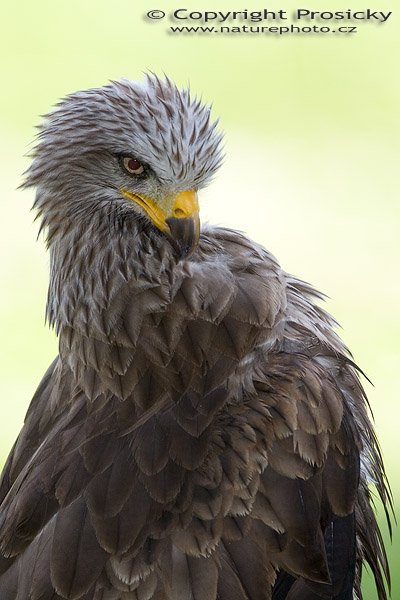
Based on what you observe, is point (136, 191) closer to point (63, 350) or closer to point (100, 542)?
point (63, 350)

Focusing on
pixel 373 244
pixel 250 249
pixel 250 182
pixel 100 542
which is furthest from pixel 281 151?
pixel 100 542

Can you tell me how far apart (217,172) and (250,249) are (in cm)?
32

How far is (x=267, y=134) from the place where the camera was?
12.3 metres

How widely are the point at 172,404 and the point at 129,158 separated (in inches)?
34.7

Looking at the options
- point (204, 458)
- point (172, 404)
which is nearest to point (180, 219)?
point (172, 404)

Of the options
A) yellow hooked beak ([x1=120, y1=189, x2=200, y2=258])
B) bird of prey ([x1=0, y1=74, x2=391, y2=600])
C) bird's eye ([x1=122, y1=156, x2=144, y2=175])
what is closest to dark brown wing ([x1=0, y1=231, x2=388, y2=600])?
bird of prey ([x1=0, y1=74, x2=391, y2=600])

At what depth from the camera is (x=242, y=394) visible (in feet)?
14.5

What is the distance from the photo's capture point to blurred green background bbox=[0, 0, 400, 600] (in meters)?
9.82

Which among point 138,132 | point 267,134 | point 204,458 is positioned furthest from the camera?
point 267,134

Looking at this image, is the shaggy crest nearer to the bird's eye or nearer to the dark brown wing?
the bird's eye

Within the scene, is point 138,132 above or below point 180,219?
above

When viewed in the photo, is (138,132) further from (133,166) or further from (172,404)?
(172,404)

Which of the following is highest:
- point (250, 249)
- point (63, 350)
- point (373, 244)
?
point (250, 249)

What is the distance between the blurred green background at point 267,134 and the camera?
982cm
